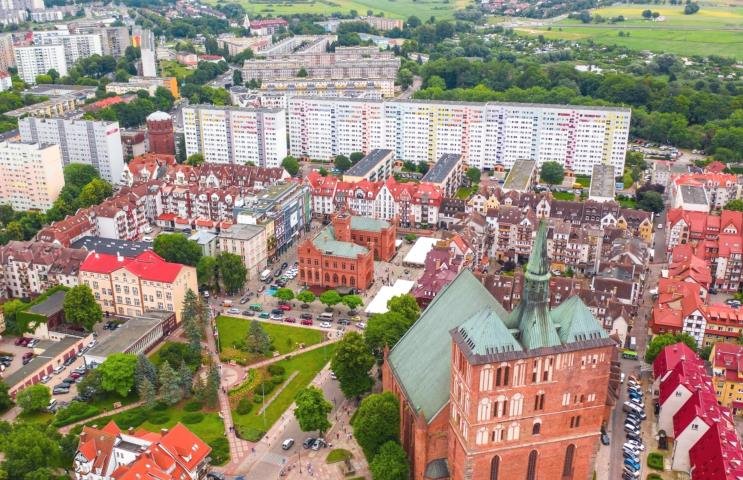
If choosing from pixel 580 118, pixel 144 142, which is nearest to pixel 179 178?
pixel 144 142

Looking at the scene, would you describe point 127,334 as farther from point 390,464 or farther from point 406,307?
point 390,464

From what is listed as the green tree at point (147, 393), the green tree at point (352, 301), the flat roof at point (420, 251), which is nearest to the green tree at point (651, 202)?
the flat roof at point (420, 251)

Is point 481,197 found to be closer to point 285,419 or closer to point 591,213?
point 591,213

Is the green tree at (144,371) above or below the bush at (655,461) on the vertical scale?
above

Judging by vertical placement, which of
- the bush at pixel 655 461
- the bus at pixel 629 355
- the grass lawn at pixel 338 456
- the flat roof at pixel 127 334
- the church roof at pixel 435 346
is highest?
the church roof at pixel 435 346

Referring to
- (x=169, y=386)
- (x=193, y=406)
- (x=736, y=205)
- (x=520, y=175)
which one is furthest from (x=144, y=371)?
(x=736, y=205)

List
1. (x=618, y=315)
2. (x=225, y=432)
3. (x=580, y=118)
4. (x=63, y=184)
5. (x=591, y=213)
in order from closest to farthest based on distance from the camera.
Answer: (x=225, y=432)
(x=618, y=315)
(x=591, y=213)
(x=63, y=184)
(x=580, y=118)

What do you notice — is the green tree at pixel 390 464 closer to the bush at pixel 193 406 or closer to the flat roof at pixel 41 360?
the bush at pixel 193 406
